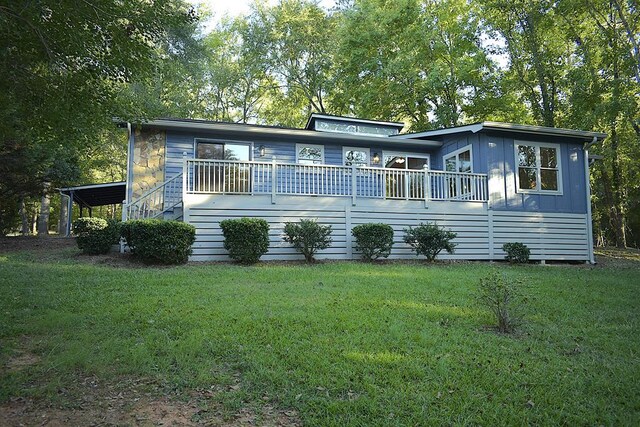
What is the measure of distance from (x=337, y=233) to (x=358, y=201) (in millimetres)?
1014

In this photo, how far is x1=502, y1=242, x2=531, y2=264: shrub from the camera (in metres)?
A: 10.8

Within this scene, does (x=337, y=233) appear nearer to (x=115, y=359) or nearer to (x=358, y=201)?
(x=358, y=201)

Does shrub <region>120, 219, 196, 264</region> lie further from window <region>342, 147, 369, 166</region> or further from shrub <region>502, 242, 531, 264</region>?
shrub <region>502, 242, 531, 264</region>

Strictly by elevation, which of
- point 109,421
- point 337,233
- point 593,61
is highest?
point 593,61

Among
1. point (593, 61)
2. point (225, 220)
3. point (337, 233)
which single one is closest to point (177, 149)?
point (225, 220)

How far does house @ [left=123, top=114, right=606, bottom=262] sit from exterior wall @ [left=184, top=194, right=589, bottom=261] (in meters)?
0.03

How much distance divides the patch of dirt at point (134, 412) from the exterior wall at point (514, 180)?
1054 centimetres

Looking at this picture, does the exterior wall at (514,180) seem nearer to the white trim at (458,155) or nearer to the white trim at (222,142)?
the white trim at (458,155)

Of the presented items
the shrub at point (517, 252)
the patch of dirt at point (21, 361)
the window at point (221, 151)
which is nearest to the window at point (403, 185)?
the shrub at point (517, 252)

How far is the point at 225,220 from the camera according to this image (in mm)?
9172

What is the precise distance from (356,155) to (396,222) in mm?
3633

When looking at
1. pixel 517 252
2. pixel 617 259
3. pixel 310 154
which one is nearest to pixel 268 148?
pixel 310 154

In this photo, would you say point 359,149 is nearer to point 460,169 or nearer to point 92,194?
point 460,169

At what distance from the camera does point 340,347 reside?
12.1 ft
